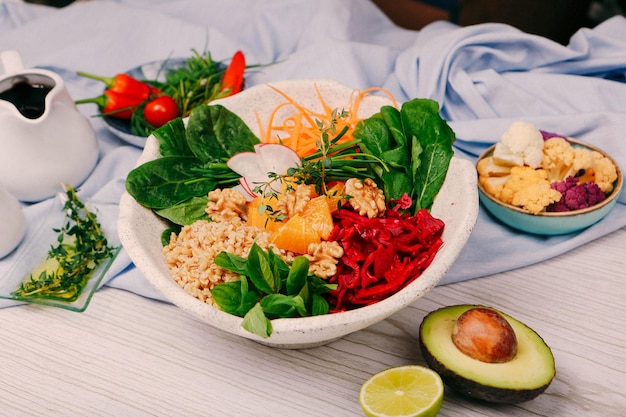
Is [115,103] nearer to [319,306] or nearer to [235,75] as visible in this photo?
[235,75]

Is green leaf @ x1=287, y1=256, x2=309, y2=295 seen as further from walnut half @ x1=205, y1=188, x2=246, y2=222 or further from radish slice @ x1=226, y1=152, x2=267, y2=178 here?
radish slice @ x1=226, y1=152, x2=267, y2=178

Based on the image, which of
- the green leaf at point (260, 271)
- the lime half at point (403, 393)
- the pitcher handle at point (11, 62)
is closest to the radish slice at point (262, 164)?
the green leaf at point (260, 271)

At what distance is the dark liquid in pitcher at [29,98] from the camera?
1.74m

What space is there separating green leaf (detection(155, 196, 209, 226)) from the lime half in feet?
1.94

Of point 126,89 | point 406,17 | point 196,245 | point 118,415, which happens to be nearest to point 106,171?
point 126,89

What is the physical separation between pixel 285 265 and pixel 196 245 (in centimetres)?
23

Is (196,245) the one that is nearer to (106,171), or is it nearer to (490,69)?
(106,171)

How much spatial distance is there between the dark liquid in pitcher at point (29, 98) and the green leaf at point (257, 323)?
103cm

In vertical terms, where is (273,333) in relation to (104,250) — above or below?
above

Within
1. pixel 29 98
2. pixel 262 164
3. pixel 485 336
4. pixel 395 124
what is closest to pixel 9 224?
pixel 29 98

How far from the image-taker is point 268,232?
1.39 m

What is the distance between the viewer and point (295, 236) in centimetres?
133

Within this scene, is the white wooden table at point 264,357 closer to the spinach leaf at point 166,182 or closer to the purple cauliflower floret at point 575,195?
the purple cauliflower floret at point 575,195

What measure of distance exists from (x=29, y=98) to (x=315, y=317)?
1.17 meters
